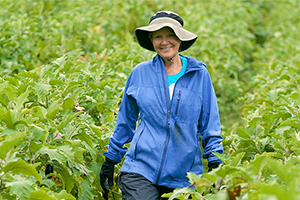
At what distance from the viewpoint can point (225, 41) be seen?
840cm

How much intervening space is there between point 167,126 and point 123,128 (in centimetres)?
39

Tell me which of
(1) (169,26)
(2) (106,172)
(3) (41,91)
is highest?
(1) (169,26)

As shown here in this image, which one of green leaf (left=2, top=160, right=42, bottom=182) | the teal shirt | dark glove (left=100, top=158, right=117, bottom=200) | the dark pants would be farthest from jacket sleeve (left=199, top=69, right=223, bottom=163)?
green leaf (left=2, top=160, right=42, bottom=182)

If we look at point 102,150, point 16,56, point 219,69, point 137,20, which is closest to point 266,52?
point 219,69

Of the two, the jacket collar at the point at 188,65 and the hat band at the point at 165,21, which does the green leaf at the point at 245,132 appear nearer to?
the jacket collar at the point at 188,65

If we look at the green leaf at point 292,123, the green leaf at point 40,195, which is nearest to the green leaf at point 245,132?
the green leaf at point 292,123

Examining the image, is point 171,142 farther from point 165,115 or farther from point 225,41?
point 225,41

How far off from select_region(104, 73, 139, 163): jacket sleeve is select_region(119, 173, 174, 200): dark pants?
0.76ft

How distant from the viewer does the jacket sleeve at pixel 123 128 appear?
3.22 m

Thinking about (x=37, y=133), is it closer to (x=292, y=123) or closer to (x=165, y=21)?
(x=165, y=21)

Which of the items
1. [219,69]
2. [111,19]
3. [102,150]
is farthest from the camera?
[111,19]

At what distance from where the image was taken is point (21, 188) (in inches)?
85.7

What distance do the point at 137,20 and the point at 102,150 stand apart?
554 cm

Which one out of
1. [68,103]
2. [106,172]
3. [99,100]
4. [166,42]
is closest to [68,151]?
[106,172]
